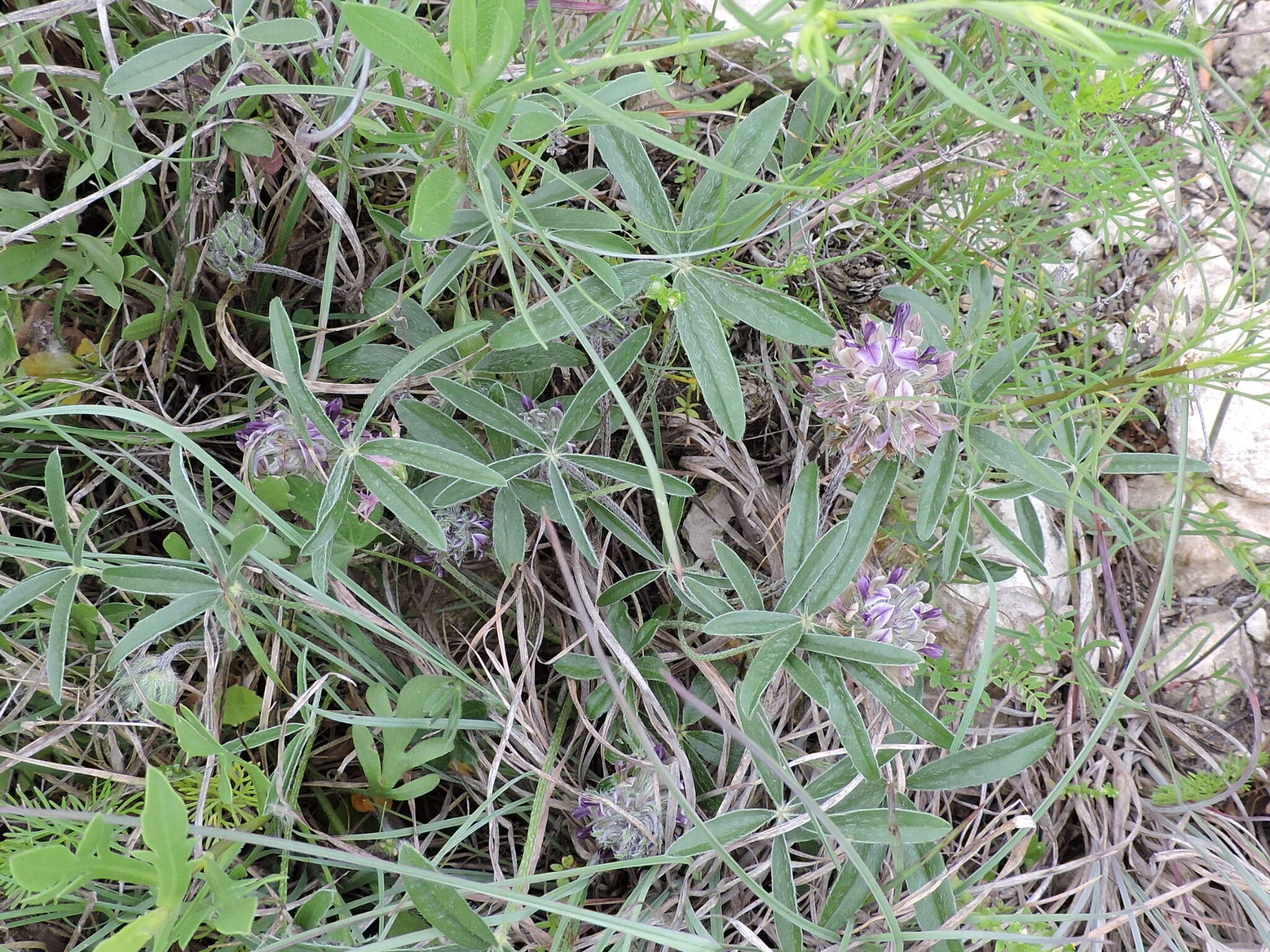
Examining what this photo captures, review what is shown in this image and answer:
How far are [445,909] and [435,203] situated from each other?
1043 mm

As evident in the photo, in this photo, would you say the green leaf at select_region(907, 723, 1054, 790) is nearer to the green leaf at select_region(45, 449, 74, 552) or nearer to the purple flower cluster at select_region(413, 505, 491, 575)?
the purple flower cluster at select_region(413, 505, 491, 575)

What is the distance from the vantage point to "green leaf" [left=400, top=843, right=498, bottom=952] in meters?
1.33

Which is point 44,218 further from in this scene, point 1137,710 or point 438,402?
point 1137,710

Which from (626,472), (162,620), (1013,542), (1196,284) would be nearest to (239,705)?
(162,620)

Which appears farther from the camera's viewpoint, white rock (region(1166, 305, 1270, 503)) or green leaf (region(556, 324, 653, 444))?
white rock (region(1166, 305, 1270, 503))

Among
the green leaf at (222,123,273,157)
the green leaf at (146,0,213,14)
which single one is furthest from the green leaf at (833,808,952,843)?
the green leaf at (146,0,213,14)

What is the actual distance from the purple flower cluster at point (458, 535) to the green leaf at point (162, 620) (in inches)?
14.9

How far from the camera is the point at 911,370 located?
151cm

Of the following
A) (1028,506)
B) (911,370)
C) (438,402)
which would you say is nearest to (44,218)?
(438,402)

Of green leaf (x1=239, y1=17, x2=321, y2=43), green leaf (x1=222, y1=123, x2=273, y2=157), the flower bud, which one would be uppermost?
green leaf (x1=239, y1=17, x2=321, y2=43)

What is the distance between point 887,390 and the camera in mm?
1510

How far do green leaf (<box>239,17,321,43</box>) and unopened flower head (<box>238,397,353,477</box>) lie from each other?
61cm

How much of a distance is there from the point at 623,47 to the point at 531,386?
2.10ft

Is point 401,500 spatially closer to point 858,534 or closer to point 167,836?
point 167,836
